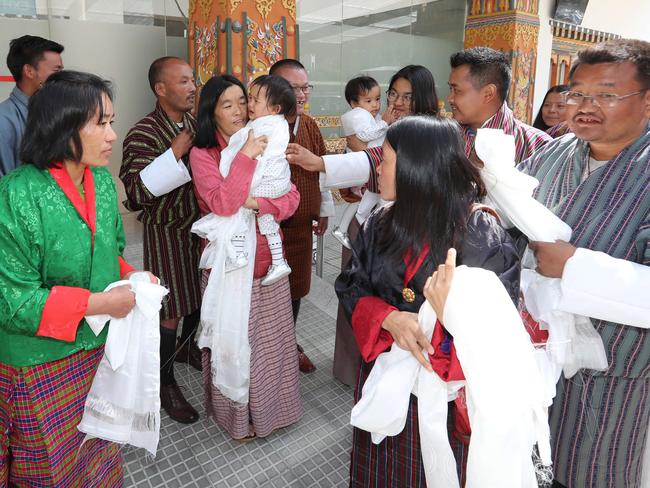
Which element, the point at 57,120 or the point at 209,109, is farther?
the point at 209,109

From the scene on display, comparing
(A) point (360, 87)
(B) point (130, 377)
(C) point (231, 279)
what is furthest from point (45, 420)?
(A) point (360, 87)

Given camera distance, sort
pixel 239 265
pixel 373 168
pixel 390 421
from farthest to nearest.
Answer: pixel 373 168, pixel 239 265, pixel 390 421

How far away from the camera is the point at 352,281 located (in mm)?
1427

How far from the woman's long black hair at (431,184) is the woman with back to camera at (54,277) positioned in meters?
0.82

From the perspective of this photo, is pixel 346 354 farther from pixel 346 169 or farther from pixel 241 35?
pixel 241 35

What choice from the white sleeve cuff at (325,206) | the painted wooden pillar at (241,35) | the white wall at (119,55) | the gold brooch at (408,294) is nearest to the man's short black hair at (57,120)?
the gold brooch at (408,294)

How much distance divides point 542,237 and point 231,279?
1.17 metres

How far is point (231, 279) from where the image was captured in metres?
1.91

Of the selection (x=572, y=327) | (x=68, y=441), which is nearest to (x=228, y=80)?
(x=68, y=441)

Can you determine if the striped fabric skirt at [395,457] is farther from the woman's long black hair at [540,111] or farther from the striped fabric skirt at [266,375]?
the woman's long black hair at [540,111]

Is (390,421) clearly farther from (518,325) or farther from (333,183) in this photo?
(333,183)

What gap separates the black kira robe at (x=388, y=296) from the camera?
1.23 metres

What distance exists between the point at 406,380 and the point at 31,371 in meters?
1.04

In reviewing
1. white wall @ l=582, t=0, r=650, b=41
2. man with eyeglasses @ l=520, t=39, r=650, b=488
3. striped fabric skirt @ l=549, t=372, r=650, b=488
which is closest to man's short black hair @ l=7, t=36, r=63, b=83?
man with eyeglasses @ l=520, t=39, r=650, b=488
